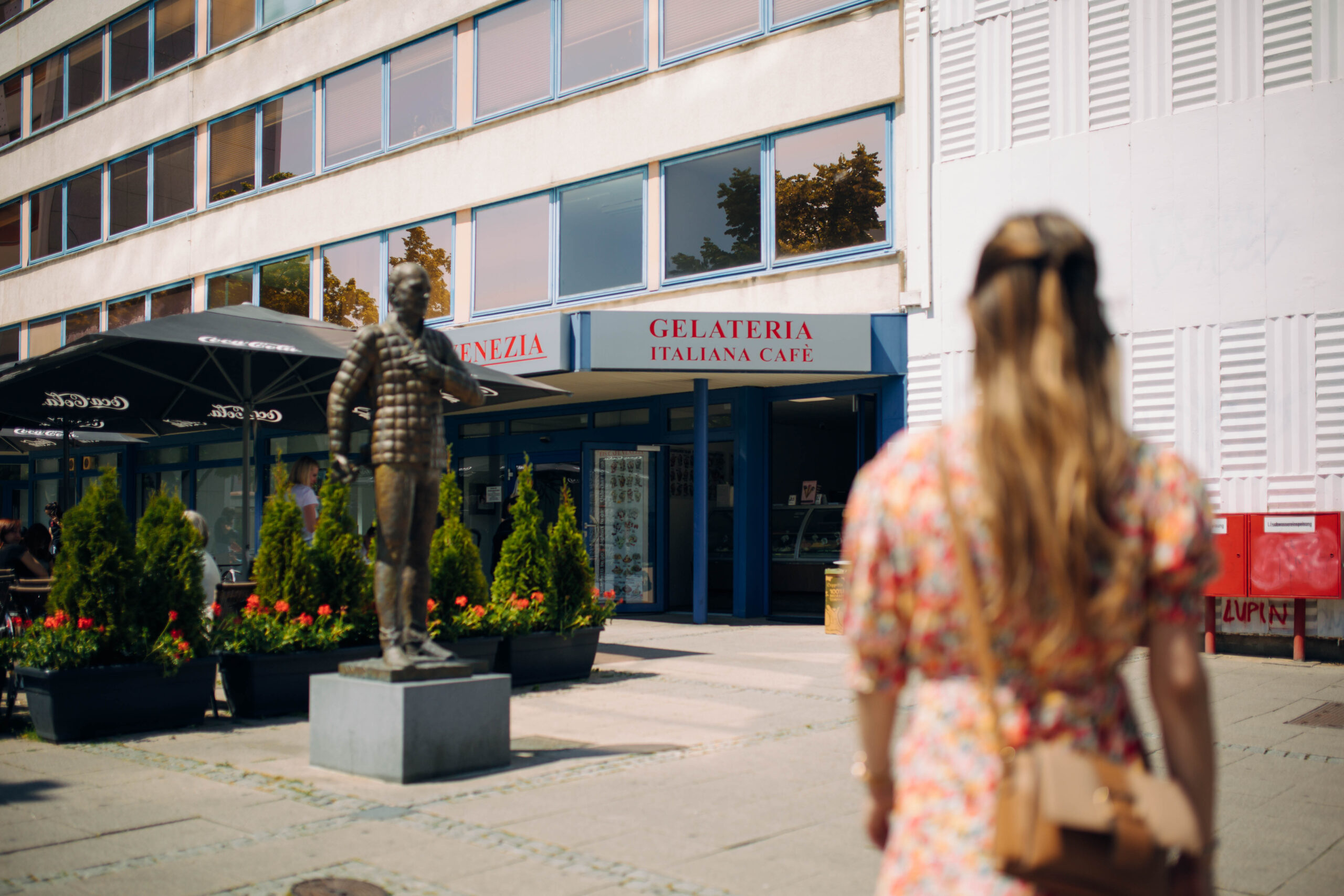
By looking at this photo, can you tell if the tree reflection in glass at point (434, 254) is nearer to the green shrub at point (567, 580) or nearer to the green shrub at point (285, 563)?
the green shrub at point (567, 580)

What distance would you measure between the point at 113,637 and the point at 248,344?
3.03 metres

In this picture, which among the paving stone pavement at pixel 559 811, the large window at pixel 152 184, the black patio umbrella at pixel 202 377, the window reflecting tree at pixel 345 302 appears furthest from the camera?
the large window at pixel 152 184

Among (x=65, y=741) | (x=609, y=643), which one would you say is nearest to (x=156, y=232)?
(x=609, y=643)

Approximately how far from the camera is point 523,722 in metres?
7.68

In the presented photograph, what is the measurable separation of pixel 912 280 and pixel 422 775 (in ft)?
30.7

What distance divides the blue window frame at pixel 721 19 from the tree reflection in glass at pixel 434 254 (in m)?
4.73

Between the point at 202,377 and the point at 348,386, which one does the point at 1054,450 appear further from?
the point at 202,377

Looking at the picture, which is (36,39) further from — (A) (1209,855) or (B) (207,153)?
(A) (1209,855)

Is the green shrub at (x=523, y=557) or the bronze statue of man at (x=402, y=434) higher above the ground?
the bronze statue of man at (x=402, y=434)

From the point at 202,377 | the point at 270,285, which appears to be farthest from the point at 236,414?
the point at 270,285

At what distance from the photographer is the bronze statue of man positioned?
20.5 feet

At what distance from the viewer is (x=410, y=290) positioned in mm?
6254

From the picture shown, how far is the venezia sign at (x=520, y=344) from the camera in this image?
14164 mm

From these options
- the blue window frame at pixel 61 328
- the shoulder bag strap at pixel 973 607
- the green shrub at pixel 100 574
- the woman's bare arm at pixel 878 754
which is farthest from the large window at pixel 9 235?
the shoulder bag strap at pixel 973 607
